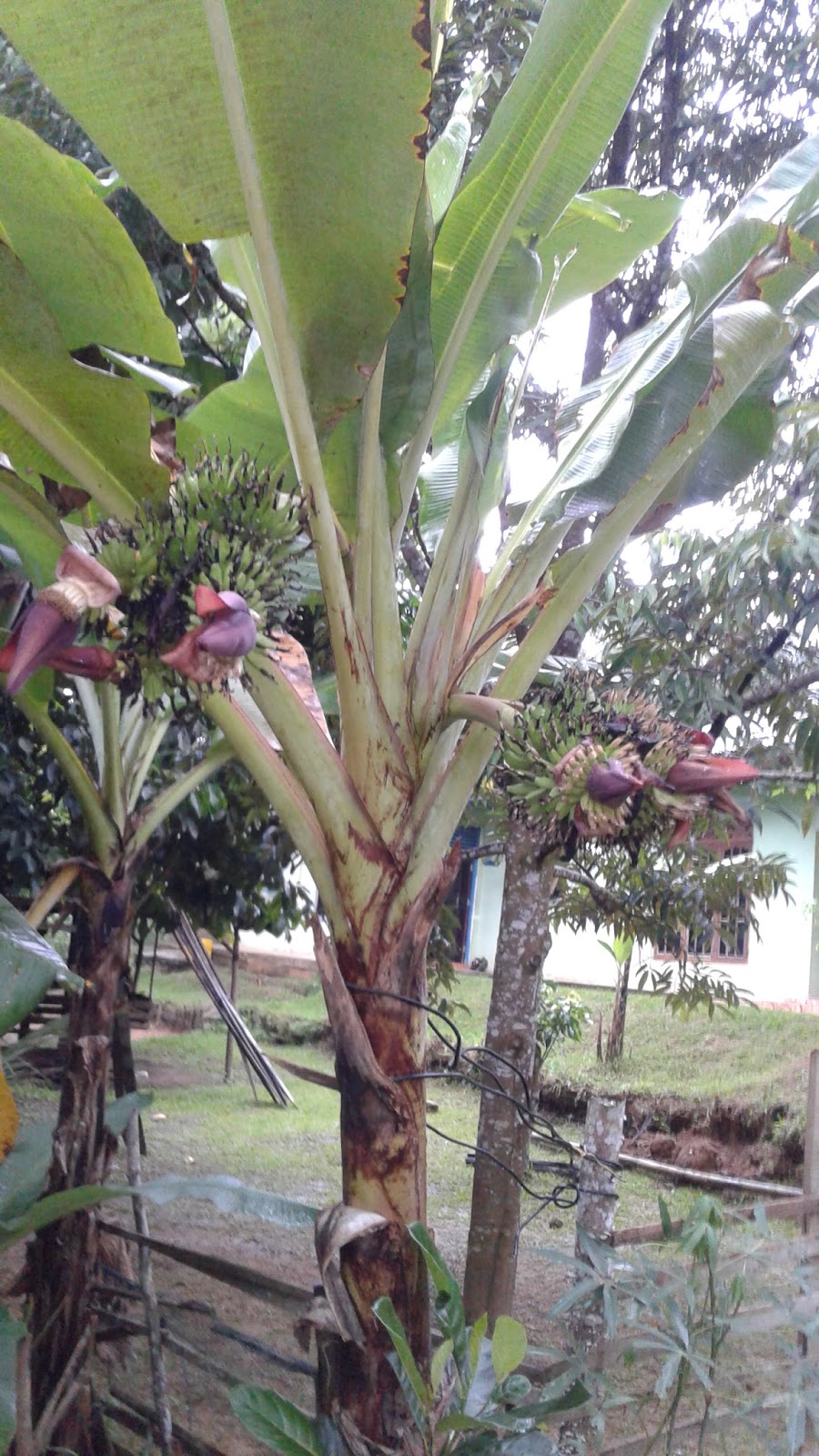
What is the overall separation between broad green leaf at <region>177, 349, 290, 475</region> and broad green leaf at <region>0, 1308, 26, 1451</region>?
155cm

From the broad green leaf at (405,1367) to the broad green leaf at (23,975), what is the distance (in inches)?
27.5

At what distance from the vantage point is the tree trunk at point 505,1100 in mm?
3115

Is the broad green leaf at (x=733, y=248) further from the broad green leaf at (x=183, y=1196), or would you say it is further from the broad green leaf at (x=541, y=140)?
the broad green leaf at (x=183, y=1196)

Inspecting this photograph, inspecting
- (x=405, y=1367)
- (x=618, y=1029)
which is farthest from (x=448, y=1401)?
(x=618, y=1029)

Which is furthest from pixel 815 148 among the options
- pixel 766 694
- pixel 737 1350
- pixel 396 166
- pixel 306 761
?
pixel 737 1350

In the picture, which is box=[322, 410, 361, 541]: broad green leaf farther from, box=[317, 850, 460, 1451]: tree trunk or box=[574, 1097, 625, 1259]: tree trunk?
box=[574, 1097, 625, 1259]: tree trunk

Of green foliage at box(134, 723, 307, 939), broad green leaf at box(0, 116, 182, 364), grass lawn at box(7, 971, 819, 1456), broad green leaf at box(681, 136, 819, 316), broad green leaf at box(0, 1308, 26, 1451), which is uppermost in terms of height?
broad green leaf at box(681, 136, 819, 316)

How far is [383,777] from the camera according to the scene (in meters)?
1.57

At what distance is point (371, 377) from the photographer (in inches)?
64.5

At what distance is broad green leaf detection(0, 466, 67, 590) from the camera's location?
1.76 metres

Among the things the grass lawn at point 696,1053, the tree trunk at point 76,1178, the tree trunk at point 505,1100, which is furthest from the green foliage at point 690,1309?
the grass lawn at point 696,1053

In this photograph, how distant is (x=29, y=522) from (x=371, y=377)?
0.70 m

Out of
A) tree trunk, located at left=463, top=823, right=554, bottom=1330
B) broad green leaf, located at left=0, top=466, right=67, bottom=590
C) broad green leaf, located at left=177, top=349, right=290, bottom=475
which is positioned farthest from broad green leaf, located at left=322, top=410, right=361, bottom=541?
tree trunk, located at left=463, top=823, right=554, bottom=1330

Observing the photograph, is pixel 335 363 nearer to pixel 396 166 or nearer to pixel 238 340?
pixel 396 166
